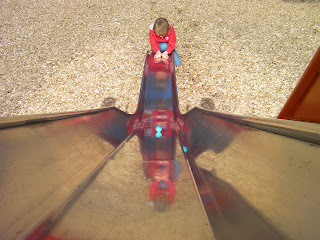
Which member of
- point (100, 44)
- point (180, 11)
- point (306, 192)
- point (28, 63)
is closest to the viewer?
point (306, 192)

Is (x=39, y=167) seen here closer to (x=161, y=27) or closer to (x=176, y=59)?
(x=161, y=27)

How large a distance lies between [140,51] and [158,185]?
264 centimetres

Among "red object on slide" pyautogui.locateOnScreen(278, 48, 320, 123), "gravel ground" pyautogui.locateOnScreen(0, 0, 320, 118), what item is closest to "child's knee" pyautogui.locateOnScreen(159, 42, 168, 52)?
"gravel ground" pyautogui.locateOnScreen(0, 0, 320, 118)

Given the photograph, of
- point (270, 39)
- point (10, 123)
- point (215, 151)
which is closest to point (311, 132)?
point (215, 151)

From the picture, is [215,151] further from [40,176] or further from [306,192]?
[40,176]

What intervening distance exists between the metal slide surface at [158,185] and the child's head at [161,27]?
148 cm

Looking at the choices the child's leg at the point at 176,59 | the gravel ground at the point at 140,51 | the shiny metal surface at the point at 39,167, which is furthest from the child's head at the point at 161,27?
the shiny metal surface at the point at 39,167

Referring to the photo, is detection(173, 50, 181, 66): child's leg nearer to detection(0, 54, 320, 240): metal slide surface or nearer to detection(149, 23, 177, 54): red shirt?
detection(149, 23, 177, 54): red shirt

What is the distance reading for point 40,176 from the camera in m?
0.84

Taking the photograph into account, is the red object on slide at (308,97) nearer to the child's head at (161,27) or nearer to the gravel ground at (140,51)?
the gravel ground at (140,51)

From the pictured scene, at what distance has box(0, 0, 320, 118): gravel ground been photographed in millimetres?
2615

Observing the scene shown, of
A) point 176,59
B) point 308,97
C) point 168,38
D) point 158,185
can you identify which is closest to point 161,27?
point 168,38

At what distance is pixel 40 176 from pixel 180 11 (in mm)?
3822

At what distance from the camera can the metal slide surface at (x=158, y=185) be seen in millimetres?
614
